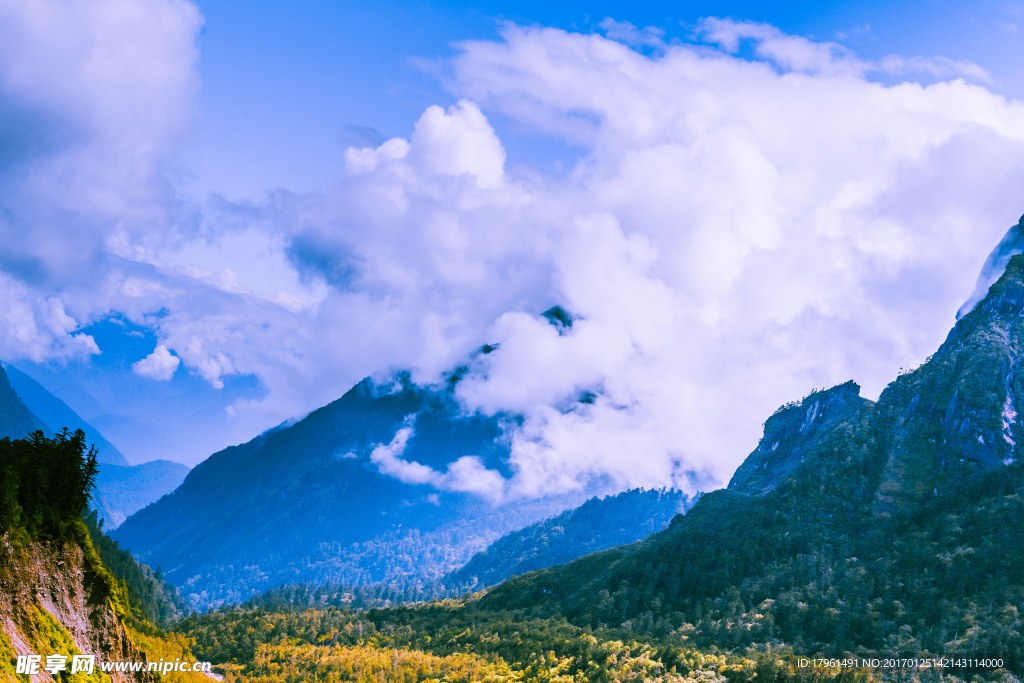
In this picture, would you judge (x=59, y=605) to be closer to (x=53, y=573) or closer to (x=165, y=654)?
(x=53, y=573)

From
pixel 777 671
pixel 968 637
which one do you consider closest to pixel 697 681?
pixel 777 671

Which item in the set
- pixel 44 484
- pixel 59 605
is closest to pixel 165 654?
pixel 59 605

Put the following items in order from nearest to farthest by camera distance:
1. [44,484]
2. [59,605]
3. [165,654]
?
[59,605] → [44,484] → [165,654]

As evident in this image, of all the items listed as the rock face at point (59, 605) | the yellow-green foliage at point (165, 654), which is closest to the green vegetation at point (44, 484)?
the rock face at point (59, 605)

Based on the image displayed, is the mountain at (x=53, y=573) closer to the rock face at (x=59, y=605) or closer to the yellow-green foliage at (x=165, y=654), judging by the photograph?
the rock face at (x=59, y=605)

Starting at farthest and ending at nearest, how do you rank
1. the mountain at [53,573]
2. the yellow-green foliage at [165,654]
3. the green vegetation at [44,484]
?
the yellow-green foliage at [165,654], the green vegetation at [44,484], the mountain at [53,573]

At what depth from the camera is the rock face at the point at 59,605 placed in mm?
89562

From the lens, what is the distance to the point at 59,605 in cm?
10369

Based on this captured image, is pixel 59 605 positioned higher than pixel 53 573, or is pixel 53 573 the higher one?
pixel 53 573

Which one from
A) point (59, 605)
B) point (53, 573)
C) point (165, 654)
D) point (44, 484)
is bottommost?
point (165, 654)

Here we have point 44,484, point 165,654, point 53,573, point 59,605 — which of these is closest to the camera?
point 59,605

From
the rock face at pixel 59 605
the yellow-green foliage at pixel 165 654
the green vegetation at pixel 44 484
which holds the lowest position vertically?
the yellow-green foliage at pixel 165 654

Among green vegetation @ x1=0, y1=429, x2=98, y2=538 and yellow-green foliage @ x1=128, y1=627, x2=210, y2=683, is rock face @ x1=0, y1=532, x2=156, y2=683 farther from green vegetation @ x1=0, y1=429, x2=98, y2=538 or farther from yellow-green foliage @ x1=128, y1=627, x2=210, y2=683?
yellow-green foliage @ x1=128, y1=627, x2=210, y2=683

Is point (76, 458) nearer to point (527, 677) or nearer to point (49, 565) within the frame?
point (49, 565)
